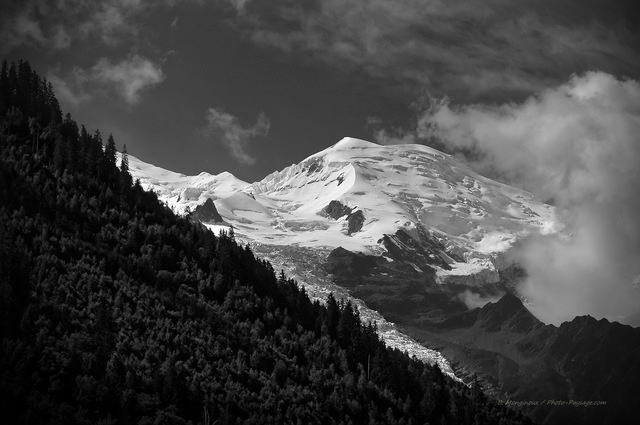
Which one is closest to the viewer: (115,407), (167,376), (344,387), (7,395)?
(7,395)

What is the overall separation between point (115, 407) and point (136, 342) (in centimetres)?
2206

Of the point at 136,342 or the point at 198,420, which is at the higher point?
the point at 136,342

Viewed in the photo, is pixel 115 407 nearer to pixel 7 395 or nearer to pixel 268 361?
pixel 7 395

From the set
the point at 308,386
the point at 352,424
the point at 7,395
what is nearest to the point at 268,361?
the point at 308,386

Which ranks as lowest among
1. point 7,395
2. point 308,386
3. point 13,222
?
point 7,395

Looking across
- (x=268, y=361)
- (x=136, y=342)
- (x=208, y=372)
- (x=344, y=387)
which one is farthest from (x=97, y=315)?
(x=344, y=387)

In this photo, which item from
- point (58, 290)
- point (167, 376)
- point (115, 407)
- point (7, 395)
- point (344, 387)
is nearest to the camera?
point (7, 395)

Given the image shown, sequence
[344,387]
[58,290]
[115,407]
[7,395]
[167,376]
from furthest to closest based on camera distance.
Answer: [344,387], [58,290], [167,376], [115,407], [7,395]

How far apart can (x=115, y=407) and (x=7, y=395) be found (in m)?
19.5

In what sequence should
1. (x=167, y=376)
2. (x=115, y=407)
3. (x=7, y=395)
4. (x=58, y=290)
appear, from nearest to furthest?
(x=7, y=395), (x=115, y=407), (x=167, y=376), (x=58, y=290)

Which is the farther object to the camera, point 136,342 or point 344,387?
point 344,387

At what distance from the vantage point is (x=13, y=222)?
197375mm

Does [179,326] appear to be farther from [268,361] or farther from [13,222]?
[13,222]

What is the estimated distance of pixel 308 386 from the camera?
193 m
